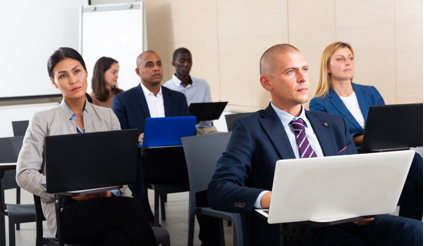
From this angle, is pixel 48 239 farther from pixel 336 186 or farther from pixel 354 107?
pixel 354 107

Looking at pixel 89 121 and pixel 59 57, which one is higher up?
pixel 59 57

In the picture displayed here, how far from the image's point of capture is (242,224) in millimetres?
1633

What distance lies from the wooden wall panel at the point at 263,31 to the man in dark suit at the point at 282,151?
3.03 metres

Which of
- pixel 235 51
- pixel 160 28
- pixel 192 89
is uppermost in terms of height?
pixel 160 28

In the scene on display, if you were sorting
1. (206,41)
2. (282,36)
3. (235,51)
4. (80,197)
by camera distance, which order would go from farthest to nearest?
1. (206,41)
2. (235,51)
3. (282,36)
4. (80,197)

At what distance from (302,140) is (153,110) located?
2157mm

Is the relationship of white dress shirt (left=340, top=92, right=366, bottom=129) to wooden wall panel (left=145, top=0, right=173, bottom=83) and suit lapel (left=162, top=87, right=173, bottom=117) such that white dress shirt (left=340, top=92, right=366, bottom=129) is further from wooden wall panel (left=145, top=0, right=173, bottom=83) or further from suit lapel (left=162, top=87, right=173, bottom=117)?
wooden wall panel (left=145, top=0, right=173, bottom=83)

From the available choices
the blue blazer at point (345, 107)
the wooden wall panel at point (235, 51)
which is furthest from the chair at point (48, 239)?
the wooden wall panel at point (235, 51)

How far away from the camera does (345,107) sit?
10.00 feet

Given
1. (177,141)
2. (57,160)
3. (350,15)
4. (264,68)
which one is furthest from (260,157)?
(350,15)

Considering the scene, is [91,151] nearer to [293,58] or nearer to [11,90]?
[293,58]

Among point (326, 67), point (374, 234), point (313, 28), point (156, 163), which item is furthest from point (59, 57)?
point (313, 28)

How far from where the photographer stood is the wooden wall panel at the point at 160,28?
7340 mm

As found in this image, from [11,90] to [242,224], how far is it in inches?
238
